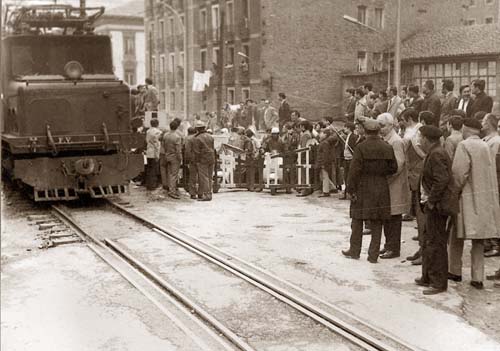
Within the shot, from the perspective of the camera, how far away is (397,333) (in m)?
5.54

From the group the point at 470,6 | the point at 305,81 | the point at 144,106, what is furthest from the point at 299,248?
the point at 144,106

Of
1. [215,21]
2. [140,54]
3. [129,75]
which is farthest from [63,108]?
[215,21]

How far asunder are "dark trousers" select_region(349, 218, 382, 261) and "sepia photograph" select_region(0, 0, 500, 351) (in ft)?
0.09

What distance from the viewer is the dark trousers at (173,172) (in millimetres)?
14078

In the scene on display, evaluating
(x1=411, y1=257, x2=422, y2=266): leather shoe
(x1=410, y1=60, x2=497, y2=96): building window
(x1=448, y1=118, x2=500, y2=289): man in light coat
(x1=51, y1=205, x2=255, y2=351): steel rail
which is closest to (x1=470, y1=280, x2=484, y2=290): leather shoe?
(x1=448, y1=118, x2=500, y2=289): man in light coat

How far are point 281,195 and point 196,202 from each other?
6.76ft

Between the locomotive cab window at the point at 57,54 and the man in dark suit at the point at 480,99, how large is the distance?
7.02 metres

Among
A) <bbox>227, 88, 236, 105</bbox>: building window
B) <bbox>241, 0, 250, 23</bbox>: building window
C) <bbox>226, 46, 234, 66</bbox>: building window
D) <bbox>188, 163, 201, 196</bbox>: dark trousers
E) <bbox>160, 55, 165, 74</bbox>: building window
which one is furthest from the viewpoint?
<bbox>160, 55, 165, 74</bbox>: building window

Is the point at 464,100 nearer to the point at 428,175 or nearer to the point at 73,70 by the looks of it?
the point at 428,175

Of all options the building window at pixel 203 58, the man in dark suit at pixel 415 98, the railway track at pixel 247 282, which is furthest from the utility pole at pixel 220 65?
the railway track at pixel 247 282

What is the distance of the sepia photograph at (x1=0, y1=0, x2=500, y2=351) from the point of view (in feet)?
20.0

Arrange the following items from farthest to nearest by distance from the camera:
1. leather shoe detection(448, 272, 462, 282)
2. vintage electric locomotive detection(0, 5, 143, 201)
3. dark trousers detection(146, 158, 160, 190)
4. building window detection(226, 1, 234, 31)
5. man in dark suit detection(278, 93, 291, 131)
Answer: dark trousers detection(146, 158, 160, 190) < building window detection(226, 1, 234, 31) < man in dark suit detection(278, 93, 291, 131) < vintage electric locomotive detection(0, 5, 143, 201) < leather shoe detection(448, 272, 462, 282)

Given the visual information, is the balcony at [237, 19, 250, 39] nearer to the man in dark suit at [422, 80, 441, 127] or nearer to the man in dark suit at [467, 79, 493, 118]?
the man in dark suit at [422, 80, 441, 127]

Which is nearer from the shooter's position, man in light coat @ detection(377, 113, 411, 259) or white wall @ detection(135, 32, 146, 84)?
man in light coat @ detection(377, 113, 411, 259)
